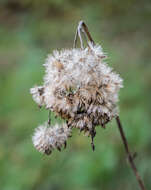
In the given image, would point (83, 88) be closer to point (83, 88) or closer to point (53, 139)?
point (83, 88)

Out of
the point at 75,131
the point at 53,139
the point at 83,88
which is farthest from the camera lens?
the point at 75,131

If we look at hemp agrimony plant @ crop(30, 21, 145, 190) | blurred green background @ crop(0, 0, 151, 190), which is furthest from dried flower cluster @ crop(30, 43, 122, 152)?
blurred green background @ crop(0, 0, 151, 190)

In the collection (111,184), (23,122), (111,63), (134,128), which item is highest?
(111,63)

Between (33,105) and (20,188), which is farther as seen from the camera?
(33,105)

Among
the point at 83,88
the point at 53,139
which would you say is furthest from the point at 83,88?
the point at 53,139

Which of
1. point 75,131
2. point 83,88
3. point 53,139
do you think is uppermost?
point 75,131

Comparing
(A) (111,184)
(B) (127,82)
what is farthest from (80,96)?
(B) (127,82)

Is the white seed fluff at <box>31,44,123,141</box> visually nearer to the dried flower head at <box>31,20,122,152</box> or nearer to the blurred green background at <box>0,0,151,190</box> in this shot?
the dried flower head at <box>31,20,122,152</box>

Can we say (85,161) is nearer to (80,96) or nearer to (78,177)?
(78,177)
